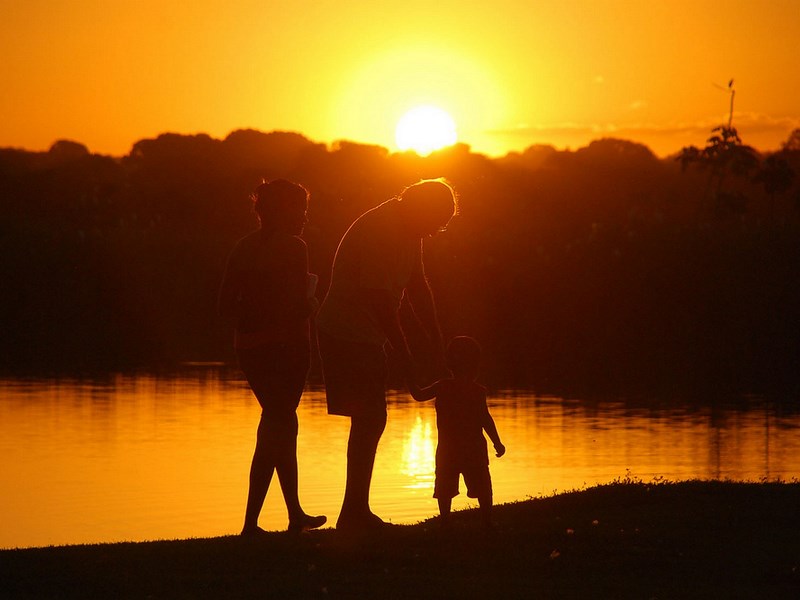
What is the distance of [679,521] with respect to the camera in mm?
9883

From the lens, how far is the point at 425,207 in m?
8.56

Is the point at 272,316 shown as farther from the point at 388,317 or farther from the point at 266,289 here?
the point at 388,317

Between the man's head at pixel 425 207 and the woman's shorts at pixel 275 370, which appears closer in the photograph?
the man's head at pixel 425 207

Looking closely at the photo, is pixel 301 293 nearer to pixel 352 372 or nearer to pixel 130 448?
pixel 352 372

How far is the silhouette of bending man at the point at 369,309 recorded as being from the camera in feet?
28.1

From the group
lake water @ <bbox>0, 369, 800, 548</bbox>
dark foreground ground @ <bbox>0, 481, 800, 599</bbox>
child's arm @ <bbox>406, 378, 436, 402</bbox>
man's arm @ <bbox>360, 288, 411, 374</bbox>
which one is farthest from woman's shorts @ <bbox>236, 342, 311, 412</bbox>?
lake water @ <bbox>0, 369, 800, 548</bbox>

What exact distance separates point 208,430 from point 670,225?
35559 mm

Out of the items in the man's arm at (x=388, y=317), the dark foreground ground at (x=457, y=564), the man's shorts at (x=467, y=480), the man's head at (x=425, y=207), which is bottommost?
the dark foreground ground at (x=457, y=564)

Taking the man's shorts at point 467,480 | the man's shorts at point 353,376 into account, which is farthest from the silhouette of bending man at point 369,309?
the man's shorts at point 467,480

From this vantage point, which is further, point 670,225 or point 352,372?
point 670,225

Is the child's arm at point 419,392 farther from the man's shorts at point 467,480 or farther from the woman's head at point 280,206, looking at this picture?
the woman's head at point 280,206

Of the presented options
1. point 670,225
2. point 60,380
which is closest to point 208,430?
point 60,380

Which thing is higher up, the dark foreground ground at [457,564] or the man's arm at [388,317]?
the man's arm at [388,317]

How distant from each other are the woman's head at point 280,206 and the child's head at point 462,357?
1127 mm
